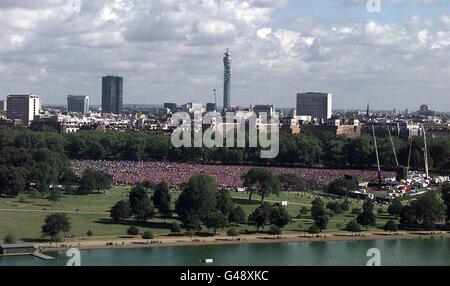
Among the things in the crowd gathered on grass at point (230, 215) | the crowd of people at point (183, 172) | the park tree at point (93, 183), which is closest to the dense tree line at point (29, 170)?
the park tree at point (93, 183)

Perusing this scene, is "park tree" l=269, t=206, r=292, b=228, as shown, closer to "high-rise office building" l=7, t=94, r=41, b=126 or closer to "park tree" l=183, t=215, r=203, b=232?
"park tree" l=183, t=215, r=203, b=232

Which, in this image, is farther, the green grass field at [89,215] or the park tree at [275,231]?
the park tree at [275,231]

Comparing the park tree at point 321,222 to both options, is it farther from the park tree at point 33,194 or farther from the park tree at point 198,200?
the park tree at point 33,194

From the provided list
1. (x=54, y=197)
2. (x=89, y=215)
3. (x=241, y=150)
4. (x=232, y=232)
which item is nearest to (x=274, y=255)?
(x=232, y=232)

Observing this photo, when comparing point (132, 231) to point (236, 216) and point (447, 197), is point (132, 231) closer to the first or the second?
point (236, 216)

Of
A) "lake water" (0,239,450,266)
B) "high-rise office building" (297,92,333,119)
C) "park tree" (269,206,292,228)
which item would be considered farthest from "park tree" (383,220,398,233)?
"high-rise office building" (297,92,333,119)
